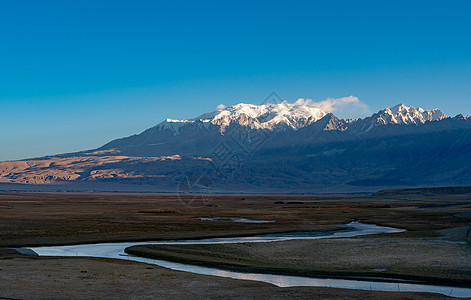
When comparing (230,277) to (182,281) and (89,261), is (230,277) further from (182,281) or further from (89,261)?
(89,261)

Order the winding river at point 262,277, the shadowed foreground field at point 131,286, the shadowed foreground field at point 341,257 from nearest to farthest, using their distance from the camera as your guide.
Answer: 1. the shadowed foreground field at point 131,286
2. the winding river at point 262,277
3. the shadowed foreground field at point 341,257

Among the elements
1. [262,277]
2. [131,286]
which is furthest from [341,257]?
[131,286]

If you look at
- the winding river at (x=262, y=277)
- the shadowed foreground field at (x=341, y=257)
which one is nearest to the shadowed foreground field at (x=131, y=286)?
the winding river at (x=262, y=277)

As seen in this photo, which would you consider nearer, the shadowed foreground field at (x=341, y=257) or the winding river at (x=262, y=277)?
the winding river at (x=262, y=277)

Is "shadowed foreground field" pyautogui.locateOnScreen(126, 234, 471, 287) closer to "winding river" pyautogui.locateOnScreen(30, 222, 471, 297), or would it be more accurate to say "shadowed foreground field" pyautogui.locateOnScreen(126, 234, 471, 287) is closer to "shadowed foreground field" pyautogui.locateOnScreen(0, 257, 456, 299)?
"winding river" pyautogui.locateOnScreen(30, 222, 471, 297)

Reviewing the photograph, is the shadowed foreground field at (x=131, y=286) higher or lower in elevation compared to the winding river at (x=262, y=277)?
higher

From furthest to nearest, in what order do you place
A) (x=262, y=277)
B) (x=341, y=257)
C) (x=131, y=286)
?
(x=341, y=257), (x=262, y=277), (x=131, y=286)

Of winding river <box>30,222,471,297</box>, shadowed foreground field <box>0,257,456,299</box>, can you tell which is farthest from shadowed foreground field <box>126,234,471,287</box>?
shadowed foreground field <box>0,257,456,299</box>

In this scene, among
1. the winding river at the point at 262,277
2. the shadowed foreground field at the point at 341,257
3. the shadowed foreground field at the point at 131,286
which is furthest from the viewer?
the shadowed foreground field at the point at 341,257

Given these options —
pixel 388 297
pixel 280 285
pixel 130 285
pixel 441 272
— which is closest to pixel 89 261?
pixel 130 285

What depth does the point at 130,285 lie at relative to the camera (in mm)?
Result: 26766

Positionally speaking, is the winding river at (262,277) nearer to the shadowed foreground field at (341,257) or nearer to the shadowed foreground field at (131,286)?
the shadowed foreground field at (341,257)

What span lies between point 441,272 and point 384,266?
3.75 metres

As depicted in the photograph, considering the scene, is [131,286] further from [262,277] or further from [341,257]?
[341,257]
